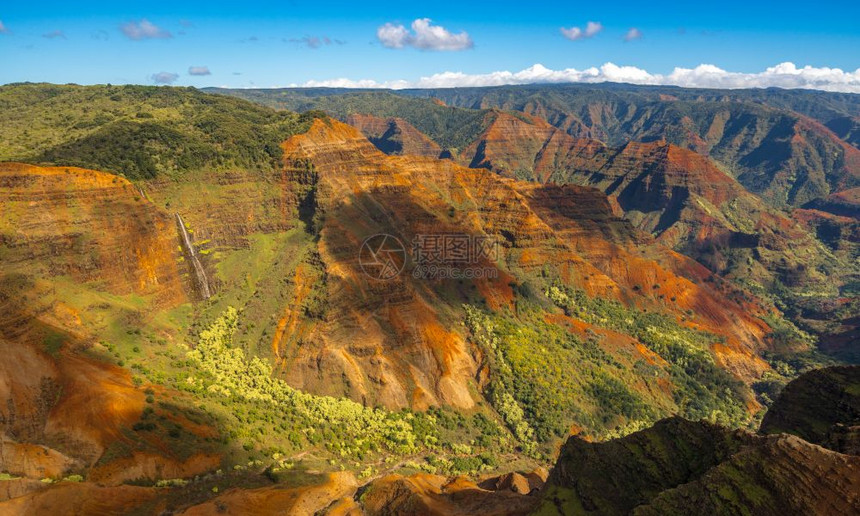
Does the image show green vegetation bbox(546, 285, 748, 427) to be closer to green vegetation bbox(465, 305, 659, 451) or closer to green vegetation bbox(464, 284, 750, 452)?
green vegetation bbox(464, 284, 750, 452)

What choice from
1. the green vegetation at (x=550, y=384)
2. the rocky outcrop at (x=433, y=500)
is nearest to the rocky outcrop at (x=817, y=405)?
the rocky outcrop at (x=433, y=500)

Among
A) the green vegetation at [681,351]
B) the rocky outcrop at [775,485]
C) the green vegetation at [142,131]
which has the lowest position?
the green vegetation at [681,351]

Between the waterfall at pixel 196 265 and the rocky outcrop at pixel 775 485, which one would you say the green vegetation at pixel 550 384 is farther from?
the rocky outcrop at pixel 775 485

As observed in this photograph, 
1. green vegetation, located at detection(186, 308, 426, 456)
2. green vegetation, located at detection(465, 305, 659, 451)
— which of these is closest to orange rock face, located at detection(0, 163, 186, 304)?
green vegetation, located at detection(186, 308, 426, 456)

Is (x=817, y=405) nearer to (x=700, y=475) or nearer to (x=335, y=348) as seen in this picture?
(x=700, y=475)

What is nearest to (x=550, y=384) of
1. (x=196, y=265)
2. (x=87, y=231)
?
(x=196, y=265)

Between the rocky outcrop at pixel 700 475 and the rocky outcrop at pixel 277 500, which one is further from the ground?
the rocky outcrop at pixel 700 475

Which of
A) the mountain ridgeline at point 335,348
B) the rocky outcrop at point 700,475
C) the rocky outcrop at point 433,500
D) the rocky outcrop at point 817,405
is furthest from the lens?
the rocky outcrop at point 433,500
